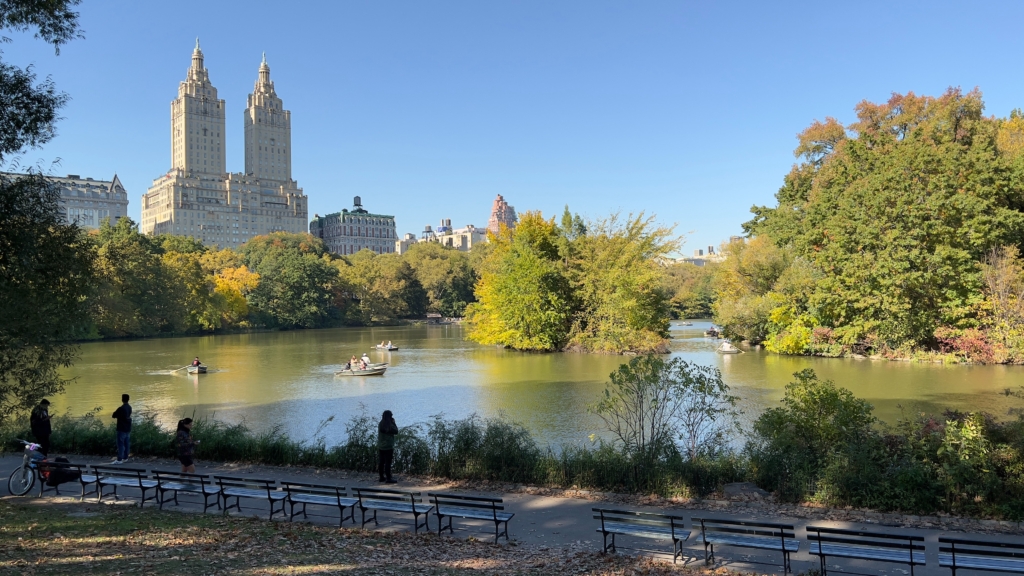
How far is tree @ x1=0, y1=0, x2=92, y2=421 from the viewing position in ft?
31.3

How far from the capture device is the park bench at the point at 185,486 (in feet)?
30.2

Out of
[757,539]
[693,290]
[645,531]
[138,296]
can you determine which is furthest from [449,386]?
[693,290]

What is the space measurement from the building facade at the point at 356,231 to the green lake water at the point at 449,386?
13545 cm

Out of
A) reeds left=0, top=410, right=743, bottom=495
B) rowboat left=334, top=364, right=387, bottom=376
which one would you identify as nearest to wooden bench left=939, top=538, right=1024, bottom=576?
reeds left=0, top=410, right=743, bottom=495

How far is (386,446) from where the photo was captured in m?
10.7

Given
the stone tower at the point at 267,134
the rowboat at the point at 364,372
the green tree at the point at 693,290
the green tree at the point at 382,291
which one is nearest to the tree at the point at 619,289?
the rowboat at the point at 364,372

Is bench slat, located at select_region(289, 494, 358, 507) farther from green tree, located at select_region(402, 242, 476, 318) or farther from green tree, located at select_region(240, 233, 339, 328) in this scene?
green tree, located at select_region(402, 242, 476, 318)

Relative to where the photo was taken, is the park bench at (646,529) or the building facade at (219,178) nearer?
the park bench at (646,529)

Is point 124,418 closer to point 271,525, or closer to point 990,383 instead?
point 271,525

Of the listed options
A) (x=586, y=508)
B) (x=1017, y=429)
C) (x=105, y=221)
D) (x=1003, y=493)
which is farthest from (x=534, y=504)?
(x=105, y=221)

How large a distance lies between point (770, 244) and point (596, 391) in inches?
918

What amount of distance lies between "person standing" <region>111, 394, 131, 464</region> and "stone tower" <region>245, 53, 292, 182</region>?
527ft

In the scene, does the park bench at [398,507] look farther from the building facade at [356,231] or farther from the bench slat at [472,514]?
the building facade at [356,231]

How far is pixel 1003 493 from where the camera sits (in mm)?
8688
